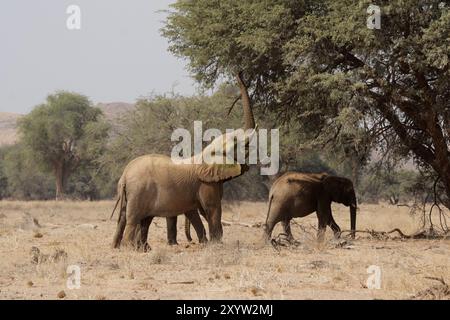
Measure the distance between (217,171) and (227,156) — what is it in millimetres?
373

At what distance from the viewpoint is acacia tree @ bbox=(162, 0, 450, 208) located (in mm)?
14727

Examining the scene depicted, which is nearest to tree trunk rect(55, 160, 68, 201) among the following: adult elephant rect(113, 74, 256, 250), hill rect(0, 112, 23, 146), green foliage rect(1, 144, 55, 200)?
green foliage rect(1, 144, 55, 200)

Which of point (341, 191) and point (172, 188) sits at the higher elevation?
point (172, 188)

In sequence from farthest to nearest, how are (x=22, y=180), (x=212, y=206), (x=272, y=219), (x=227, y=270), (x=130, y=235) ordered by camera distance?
(x=22, y=180) → (x=272, y=219) → (x=212, y=206) → (x=130, y=235) → (x=227, y=270)

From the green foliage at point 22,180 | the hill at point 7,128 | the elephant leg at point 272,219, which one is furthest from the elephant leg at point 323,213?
the hill at point 7,128

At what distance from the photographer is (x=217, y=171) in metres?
14.9

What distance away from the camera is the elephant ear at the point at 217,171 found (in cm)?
1480

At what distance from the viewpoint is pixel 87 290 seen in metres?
9.29

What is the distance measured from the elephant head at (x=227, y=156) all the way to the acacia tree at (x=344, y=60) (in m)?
1.68

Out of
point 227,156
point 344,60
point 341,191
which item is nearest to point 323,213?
point 341,191

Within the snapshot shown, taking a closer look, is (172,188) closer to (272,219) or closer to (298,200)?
(272,219)

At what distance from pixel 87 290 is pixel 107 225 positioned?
14702mm

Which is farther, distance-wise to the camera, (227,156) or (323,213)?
(323,213)

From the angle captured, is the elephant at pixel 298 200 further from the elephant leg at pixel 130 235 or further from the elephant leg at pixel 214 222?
the elephant leg at pixel 130 235
